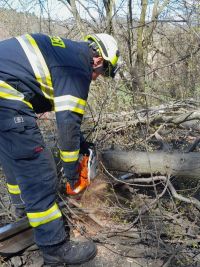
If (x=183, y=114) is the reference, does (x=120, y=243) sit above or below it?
below

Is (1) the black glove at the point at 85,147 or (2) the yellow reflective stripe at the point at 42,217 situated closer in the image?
(2) the yellow reflective stripe at the point at 42,217

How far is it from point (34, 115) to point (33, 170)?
0.48 metres

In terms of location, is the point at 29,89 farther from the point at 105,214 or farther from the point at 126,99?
the point at 126,99

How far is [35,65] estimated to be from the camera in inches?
109

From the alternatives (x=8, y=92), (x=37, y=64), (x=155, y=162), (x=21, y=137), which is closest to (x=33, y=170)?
(x=21, y=137)

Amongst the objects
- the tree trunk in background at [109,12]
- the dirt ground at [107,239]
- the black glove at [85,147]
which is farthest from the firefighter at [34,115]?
the tree trunk in background at [109,12]

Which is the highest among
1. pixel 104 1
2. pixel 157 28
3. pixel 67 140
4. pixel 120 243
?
pixel 104 1

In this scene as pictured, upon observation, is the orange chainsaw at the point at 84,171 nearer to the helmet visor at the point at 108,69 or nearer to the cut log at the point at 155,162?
the cut log at the point at 155,162

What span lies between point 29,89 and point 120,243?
1732mm

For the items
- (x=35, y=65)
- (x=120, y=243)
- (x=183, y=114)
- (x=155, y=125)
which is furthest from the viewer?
(x=155, y=125)

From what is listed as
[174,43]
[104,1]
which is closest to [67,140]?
[104,1]

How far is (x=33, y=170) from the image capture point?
277 centimetres

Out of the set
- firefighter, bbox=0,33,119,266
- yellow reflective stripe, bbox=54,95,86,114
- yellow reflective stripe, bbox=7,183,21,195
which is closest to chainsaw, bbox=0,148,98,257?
firefighter, bbox=0,33,119,266

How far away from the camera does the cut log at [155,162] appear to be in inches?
135
